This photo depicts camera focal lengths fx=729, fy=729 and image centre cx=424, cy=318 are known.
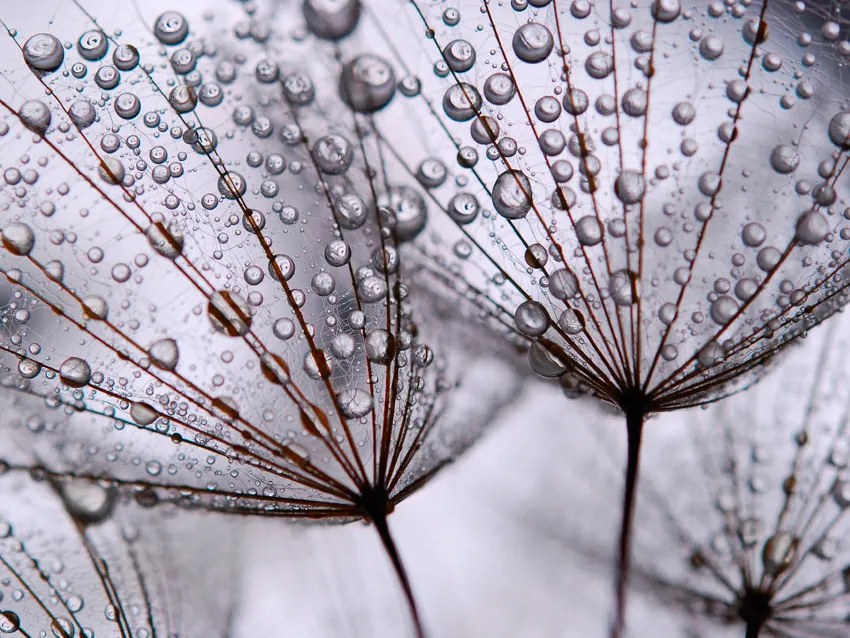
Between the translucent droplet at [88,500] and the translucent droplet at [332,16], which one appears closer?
the translucent droplet at [332,16]

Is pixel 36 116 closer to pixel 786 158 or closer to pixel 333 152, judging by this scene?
pixel 333 152

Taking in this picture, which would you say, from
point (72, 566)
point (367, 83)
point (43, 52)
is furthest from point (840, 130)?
point (72, 566)

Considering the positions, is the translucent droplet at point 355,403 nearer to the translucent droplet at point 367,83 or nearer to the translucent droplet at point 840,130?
the translucent droplet at point 367,83

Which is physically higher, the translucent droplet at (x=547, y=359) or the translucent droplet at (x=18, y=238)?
the translucent droplet at (x=547, y=359)

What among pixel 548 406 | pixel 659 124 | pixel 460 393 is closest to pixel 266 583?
pixel 460 393

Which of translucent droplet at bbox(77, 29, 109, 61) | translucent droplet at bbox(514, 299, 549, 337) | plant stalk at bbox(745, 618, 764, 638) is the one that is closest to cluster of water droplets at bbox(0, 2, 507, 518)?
translucent droplet at bbox(77, 29, 109, 61)

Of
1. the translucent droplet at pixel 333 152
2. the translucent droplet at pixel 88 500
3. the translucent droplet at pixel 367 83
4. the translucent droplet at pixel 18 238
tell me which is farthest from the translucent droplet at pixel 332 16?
the translucent droplet at pixel 88 500

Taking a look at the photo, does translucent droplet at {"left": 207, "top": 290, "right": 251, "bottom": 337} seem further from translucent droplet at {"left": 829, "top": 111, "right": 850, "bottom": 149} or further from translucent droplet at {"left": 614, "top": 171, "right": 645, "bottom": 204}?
translucent droplet at {"left": 829, "top": 111, "right": 850, "bottom": 149}

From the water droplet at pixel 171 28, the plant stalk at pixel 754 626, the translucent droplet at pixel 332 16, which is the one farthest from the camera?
the plant stalk at pixel 754 626
